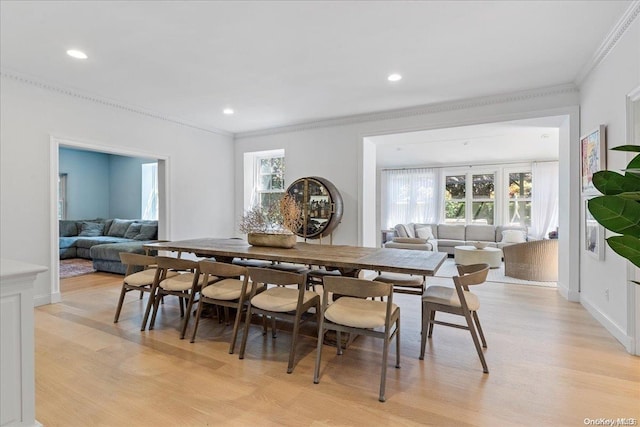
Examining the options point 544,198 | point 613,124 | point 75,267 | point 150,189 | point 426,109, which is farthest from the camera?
point 150,189

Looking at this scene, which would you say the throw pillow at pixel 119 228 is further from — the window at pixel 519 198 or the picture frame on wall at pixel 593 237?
the window at pixel 519 198

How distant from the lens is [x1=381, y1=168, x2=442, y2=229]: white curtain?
9.04 meters

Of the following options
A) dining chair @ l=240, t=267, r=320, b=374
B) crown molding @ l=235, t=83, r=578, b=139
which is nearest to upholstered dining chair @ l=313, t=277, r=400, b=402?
dining chair @ l=240, t=267, r=320, b=374

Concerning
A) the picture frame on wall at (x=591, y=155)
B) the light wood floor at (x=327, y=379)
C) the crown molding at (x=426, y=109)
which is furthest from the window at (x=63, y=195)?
the picture frame on wall at (x=591, y=155)

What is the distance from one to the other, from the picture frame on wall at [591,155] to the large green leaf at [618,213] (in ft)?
7.43

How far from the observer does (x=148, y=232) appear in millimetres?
6598

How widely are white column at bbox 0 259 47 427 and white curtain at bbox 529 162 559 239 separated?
30.2 ft

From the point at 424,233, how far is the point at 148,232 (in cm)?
639

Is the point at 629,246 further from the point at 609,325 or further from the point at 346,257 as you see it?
the point at 609,325

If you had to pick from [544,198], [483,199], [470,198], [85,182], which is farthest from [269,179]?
[544,198]

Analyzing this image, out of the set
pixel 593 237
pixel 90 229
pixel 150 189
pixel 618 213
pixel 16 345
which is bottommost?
pixel 16 345

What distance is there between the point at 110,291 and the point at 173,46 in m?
3.47

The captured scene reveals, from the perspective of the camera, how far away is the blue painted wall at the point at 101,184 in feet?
26.6

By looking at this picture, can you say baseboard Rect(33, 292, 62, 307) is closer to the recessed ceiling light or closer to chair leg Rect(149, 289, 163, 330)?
chair leg Rect(149, 289, 163, 330)
